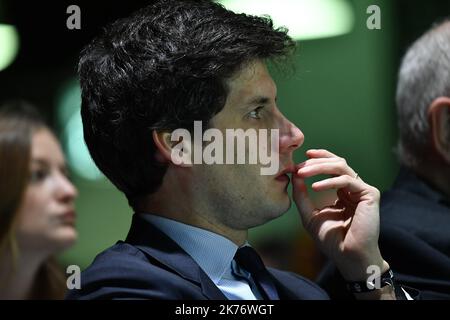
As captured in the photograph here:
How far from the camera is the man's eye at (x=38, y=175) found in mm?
1934

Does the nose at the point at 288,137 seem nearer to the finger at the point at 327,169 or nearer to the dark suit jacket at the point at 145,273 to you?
the finger at the point at 327,169

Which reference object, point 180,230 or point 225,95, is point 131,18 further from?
point 180,230

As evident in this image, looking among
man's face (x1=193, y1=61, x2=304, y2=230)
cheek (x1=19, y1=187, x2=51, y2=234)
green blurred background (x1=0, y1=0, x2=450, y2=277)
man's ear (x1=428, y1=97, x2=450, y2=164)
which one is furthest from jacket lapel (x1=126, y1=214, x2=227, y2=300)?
man's ear (x1=428, y1=97, x2=450, y2=164)

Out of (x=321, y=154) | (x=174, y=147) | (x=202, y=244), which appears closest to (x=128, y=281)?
(x=202, y=244)

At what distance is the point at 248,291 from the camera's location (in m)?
1.55

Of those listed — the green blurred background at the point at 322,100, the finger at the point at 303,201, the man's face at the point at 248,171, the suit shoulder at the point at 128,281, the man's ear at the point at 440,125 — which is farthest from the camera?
the green blurred background at the point at 322,100

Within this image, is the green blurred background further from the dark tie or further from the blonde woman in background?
the dark tie

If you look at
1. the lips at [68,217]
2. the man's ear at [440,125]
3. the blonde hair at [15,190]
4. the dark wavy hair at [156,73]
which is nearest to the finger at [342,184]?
the dark wavy hair at [156,73]

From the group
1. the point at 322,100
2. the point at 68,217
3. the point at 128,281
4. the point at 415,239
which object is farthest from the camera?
the point at 322,100

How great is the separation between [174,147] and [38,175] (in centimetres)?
59

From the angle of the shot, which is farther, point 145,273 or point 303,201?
point 303,201

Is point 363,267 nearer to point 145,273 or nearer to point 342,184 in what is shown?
→ point 342,184

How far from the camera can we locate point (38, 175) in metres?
1.94

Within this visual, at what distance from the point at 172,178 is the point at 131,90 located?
20cm
